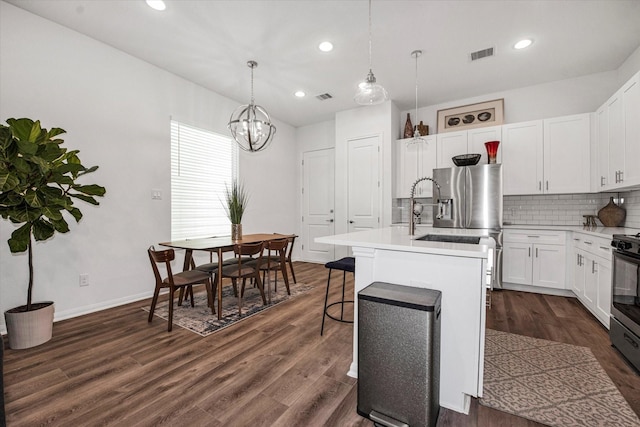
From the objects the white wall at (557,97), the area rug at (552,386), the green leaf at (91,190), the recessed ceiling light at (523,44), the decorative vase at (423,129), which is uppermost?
the recessed ceiling light at (523,44)

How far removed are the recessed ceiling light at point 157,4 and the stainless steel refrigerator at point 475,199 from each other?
12.1 feet

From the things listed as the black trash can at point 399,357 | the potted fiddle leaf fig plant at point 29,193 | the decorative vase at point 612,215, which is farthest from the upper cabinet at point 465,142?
the potted fiddle leaf fig plant at point 29,193

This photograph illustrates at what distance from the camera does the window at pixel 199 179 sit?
405 centimetres

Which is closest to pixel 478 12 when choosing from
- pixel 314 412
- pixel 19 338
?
pixel 314 412

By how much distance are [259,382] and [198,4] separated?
3170 mm

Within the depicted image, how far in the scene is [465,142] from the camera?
177 inches

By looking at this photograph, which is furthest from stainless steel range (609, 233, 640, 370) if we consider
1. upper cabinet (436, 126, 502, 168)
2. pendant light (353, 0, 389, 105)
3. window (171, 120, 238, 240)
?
window (171, 120, 238, 240)

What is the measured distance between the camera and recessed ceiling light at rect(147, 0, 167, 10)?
254 centimetres

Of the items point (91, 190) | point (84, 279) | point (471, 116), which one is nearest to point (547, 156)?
point (471, 116)

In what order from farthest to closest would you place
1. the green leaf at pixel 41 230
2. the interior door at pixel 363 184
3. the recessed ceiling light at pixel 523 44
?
the interior door at pixel 363 184, the recessed ceiling light at pixel 523 44, the green leaf at pixel 41 230

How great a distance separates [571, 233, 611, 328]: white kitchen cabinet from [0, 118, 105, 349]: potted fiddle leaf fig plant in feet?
15.2

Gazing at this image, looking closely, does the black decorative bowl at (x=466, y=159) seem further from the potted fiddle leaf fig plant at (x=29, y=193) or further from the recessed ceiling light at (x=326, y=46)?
the potted fiddle leaf fig plant at (x=29, y=193)

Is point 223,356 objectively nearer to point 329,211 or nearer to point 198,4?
point 198,4

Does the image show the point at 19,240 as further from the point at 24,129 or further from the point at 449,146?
the point at 449,146
